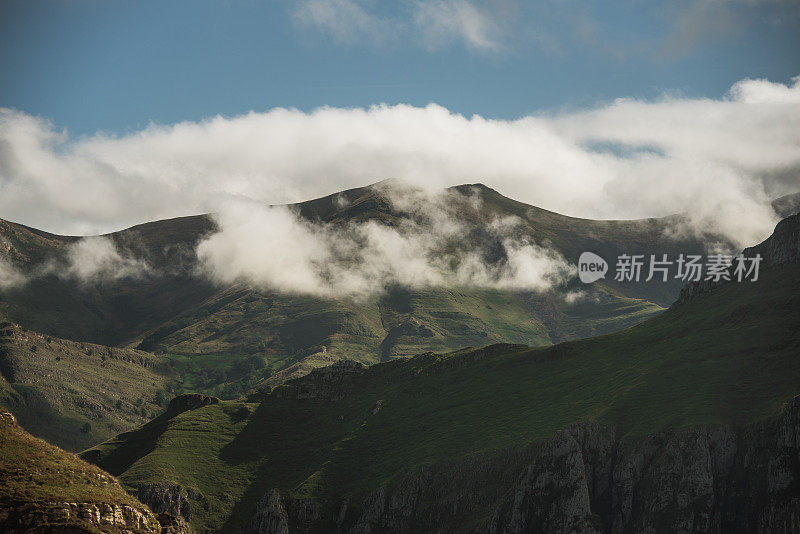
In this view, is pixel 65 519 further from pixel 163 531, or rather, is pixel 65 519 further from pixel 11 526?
pixel 163 531

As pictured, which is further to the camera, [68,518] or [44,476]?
[44,476]

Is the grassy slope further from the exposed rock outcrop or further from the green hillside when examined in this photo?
the exposed rock outcrop

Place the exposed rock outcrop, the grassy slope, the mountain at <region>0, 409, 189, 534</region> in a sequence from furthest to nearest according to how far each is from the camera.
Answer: the grassy slope → the mountain at <region>0, 409, 189, 534</region> → the exposed rock outcrop

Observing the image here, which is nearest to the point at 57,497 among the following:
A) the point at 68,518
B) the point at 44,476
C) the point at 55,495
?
the point at 55,495

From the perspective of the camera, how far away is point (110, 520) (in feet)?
301

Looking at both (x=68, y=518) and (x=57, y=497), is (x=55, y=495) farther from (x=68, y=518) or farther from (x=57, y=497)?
(x=68, y=518)

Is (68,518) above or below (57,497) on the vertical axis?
below

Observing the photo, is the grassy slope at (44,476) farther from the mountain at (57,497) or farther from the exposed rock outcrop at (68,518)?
the exposed rock outcrop at (68,518)

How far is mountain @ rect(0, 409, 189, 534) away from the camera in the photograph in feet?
284

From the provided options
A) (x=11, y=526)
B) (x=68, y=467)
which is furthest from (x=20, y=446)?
(x=11, y=526)

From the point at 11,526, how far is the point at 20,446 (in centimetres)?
1667

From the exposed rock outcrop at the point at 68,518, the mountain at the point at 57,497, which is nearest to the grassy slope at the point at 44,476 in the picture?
the mountain at the point at 57,497

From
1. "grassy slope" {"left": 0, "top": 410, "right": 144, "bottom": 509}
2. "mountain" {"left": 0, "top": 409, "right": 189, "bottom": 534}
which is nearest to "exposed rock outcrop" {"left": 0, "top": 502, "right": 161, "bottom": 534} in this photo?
"mountain" {"left": 0, "top": 409, "right": 189, "bottom": 534}

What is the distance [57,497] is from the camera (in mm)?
89688
